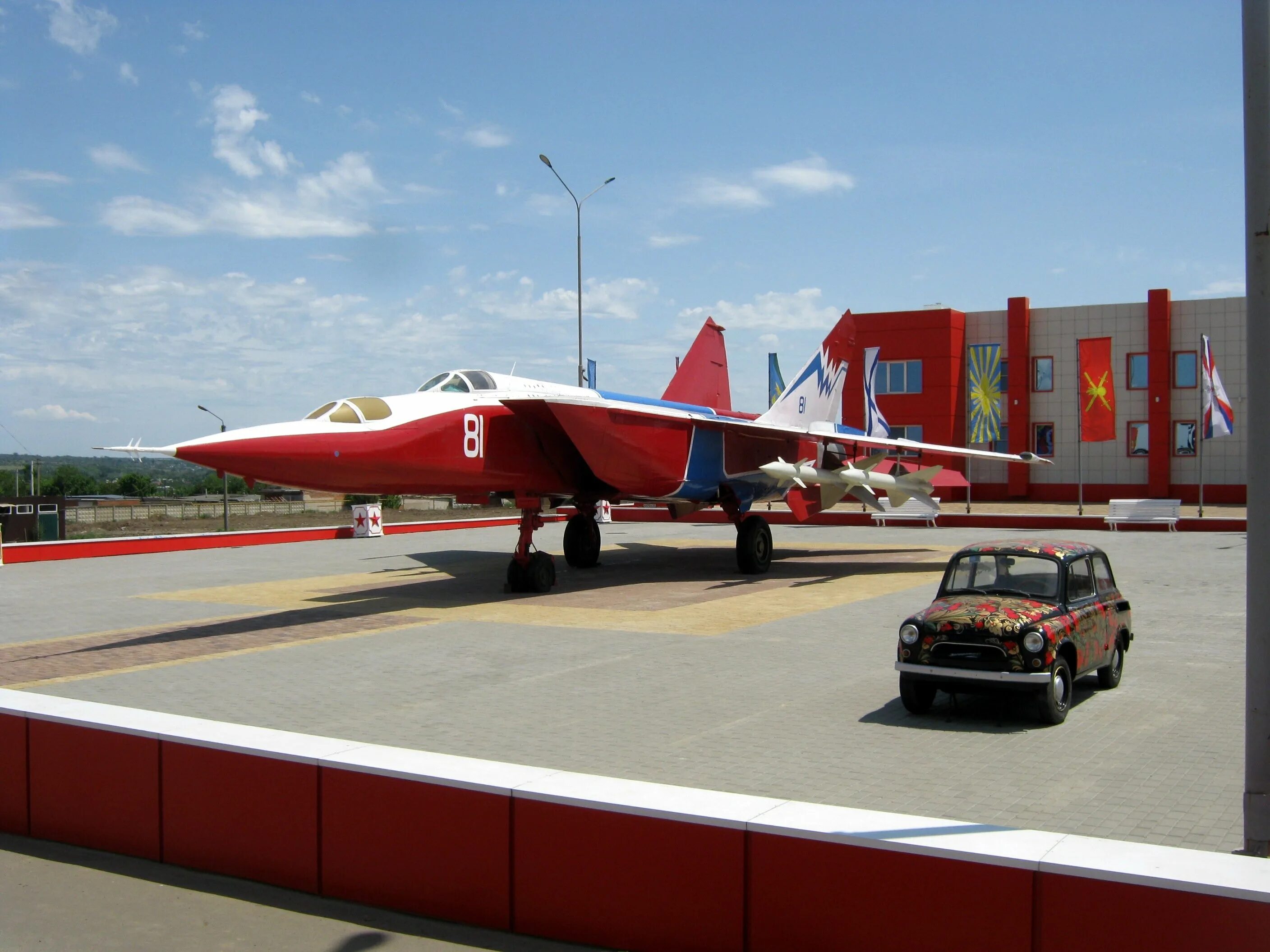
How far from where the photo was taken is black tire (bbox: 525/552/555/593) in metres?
17.7

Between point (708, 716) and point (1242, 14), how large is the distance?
6.29 m

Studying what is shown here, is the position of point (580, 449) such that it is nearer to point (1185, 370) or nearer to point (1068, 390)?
point (1068, 390)

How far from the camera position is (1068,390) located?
45.3 meters

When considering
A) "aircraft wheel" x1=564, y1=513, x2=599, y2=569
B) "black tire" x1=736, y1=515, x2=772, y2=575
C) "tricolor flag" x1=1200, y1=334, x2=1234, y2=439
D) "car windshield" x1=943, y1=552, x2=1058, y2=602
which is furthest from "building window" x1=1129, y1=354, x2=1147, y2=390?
"car windshield" x1=943, y1=552, x2=1058, y2=602

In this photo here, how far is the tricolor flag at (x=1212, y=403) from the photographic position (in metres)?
33.6

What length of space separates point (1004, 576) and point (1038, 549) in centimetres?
39

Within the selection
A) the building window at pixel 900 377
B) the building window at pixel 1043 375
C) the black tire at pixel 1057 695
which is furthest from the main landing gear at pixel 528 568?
the building window at pixel 1043 375

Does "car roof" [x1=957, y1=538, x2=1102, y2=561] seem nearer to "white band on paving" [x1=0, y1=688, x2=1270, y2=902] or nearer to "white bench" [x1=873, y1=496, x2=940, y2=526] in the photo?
"white band on paving" [x1=0, y1=688, x2=1270, y2=902]

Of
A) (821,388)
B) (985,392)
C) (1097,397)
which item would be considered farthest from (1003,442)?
(821,388)

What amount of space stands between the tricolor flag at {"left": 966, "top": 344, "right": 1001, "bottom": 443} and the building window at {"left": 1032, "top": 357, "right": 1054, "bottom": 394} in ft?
5.17

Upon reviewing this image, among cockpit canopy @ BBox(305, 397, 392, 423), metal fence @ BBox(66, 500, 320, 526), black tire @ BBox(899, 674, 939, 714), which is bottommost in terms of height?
metal fence @ BBox(66, 500, 320, 526)

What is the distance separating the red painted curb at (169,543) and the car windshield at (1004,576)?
22.7 m

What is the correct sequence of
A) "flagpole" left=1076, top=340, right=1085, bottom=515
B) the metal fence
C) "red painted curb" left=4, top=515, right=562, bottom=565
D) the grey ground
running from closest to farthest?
the grey ground → "red painted curb" left=4, top=515, right=562, bottom=565 → "flagpole" left=1076, top=340, right=1085, bottom=515 → the metal fence

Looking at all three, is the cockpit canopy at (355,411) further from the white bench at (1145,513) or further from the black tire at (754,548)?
the white bench at (1145,513)
